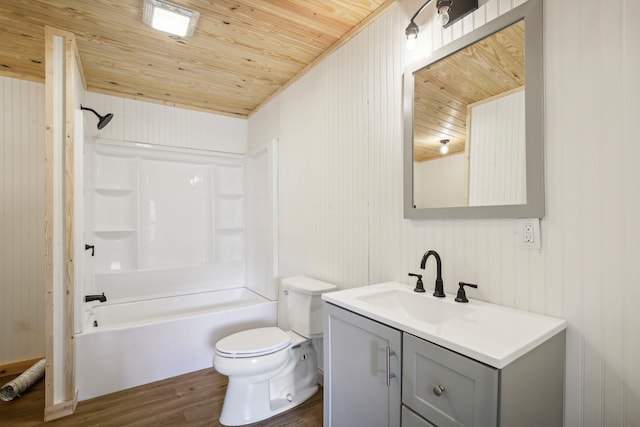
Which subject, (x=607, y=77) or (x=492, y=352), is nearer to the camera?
(x=492, y=352)

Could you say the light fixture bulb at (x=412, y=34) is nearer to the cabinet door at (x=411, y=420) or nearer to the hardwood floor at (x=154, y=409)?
the cabinet door at (x=411, y=420)

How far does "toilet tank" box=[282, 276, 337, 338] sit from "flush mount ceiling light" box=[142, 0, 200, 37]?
182 centimetres

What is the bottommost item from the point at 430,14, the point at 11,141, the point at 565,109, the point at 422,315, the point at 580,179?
the point at 422,315

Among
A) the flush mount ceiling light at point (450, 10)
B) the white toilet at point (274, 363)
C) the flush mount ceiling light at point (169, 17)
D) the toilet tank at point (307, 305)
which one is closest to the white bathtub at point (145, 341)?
the white toilet at point (274, 363)

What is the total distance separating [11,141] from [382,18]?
10.1 ft

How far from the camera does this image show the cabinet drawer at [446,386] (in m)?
0.85

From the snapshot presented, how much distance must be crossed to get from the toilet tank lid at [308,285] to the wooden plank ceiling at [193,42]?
168 cm

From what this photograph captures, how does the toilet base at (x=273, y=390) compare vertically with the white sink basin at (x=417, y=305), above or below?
below

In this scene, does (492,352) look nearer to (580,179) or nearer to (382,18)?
(580,179)

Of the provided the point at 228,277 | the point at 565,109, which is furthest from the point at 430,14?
the point at 228,277

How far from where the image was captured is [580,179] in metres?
1.08

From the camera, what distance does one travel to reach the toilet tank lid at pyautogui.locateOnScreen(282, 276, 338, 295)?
2090mm

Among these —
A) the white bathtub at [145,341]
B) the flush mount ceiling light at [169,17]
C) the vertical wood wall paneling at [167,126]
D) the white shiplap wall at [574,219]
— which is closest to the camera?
the white shiplap wall at [574,219]

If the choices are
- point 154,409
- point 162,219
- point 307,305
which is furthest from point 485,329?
point 162,219
